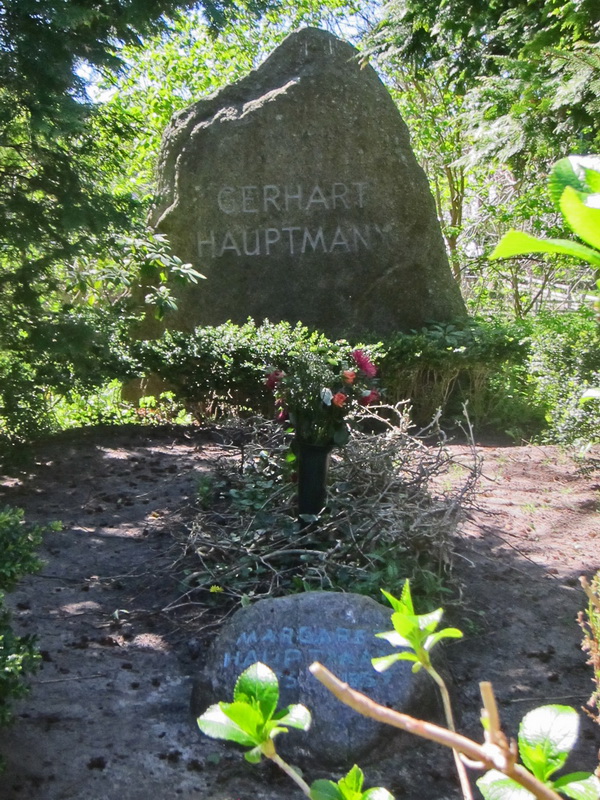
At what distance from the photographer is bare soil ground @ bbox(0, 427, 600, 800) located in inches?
116

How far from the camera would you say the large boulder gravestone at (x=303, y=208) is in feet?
29.7

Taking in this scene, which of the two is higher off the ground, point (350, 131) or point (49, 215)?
point (350, 131)

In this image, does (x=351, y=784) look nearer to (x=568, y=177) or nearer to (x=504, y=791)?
(x=504, y=791)

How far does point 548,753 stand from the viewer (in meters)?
0.87

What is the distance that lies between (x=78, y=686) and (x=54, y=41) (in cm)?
363

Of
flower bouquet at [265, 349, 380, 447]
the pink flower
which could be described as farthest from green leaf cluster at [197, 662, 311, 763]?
the pink flower

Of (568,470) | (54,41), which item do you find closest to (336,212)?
(568,470)

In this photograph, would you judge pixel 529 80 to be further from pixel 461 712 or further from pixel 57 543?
pixel 57 543

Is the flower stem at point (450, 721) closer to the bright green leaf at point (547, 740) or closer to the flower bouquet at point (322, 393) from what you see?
the bright green leaf at point (547, 740)

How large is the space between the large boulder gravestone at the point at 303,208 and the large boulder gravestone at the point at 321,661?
583cm

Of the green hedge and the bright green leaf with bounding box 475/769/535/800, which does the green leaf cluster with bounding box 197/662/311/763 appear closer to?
the bright green leaf with bounding box 475/769/535/800

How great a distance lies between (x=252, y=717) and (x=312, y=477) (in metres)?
3.75

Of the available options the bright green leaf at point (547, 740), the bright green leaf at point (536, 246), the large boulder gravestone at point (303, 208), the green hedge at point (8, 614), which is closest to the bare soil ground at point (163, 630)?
the green hedge at point (8, 614)

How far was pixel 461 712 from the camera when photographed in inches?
133
